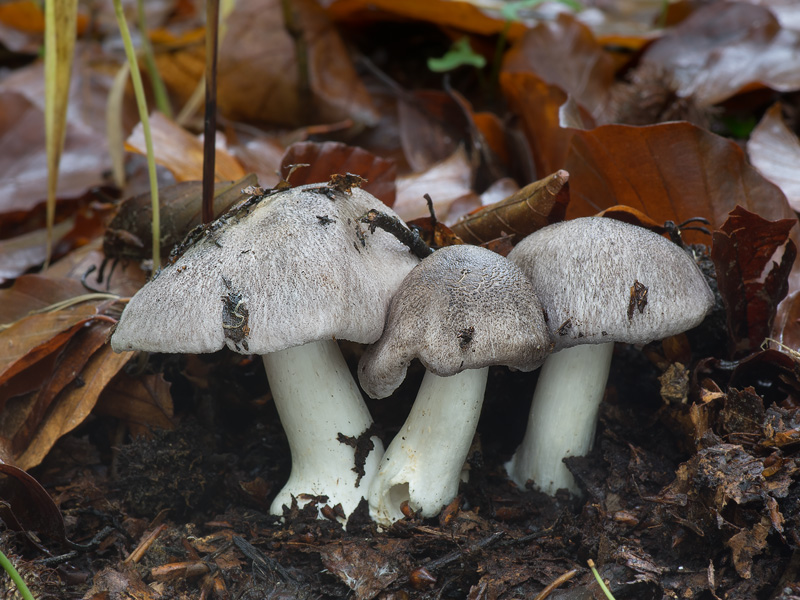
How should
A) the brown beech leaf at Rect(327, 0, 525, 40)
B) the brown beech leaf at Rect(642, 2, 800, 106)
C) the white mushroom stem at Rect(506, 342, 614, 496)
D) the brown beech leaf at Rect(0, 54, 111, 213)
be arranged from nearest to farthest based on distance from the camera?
the white mushroom stem at Rect(506, 342, 614, 496)
the brown beech leaf at Rect(642, 2, 800, 106)
the brown beech leaf at Rect(0, 54, 111, 213)
the brown beech leaf at Rect(327, 0, 525, 40)

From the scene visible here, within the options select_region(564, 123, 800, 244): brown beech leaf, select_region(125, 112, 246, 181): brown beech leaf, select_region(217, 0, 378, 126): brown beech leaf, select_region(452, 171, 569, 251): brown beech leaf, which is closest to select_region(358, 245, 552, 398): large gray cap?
select_region(452, 171, 569, 251): brown beech leaf

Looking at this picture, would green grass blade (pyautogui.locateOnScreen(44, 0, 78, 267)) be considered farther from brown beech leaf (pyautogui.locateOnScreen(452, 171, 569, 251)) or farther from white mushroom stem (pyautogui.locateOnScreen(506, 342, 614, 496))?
white mushroom stem (pyautogui.locateOnScreen(506, 342, 614, 496))

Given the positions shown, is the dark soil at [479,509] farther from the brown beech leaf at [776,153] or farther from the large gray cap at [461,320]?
the brown beech leaf at [776,153]

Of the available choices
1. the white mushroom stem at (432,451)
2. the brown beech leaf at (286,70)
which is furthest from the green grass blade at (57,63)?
the white mushroom stem at (432,451)

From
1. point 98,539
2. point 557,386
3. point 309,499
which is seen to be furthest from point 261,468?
point 557,386

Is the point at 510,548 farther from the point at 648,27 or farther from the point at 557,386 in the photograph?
the point at 648,27

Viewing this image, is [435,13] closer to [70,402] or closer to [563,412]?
[563,412]
